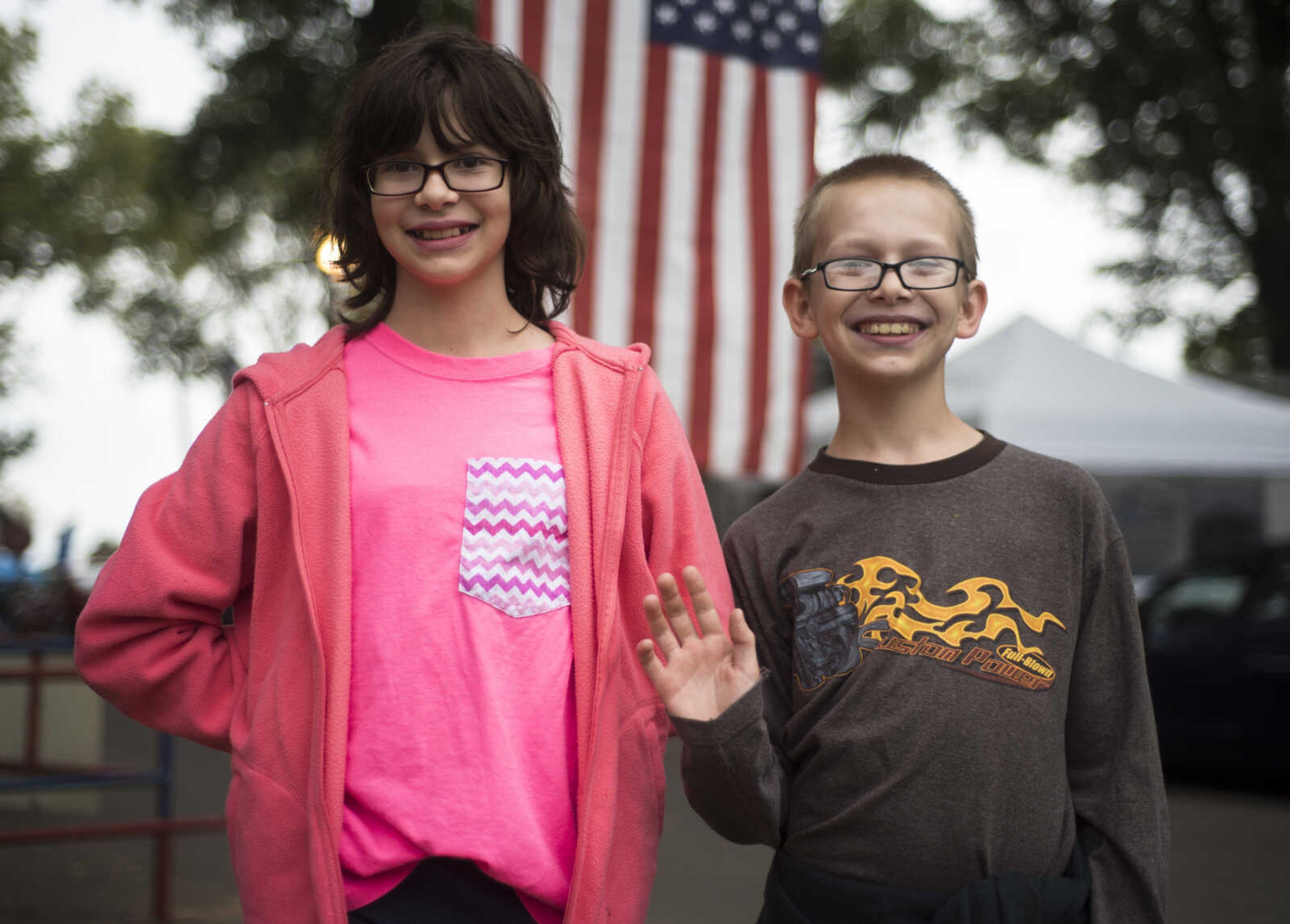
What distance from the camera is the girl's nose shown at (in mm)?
1975

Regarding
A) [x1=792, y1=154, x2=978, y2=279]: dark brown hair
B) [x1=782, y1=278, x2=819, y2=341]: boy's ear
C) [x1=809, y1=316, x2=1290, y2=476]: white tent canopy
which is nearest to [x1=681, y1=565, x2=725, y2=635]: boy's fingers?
[x1=782, y1=278, x2=819, y2=341]: boy's ear

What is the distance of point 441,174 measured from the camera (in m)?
1.99

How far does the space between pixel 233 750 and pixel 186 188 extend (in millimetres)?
12358

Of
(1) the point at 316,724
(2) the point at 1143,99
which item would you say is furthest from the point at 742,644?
(2) the point at 1143,99

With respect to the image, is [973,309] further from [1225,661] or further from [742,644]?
[1225,661]

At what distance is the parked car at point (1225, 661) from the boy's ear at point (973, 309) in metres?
6.22

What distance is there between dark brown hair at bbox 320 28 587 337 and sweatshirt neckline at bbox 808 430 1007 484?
570 mm

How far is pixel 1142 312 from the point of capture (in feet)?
64.6

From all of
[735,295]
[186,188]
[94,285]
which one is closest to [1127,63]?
[186,188]

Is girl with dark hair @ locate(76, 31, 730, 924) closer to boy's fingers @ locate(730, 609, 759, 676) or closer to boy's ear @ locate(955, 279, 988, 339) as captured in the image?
boy's fingers @ locate(730, 609, 759, 676)

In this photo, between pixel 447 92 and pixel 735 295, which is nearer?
pixel 447 92

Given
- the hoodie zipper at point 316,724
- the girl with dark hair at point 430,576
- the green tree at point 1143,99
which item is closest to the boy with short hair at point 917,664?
the girl with dark hair at point 430,576

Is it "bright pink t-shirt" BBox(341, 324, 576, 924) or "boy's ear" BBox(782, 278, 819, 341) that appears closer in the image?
"bright pink t-shirt" BBox(341, 324, 576, 924)

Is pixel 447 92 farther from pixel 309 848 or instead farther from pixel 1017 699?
pixel 1017 699
